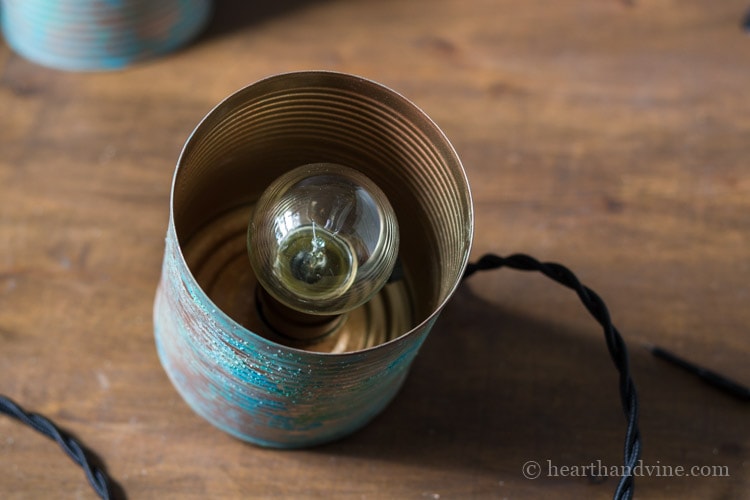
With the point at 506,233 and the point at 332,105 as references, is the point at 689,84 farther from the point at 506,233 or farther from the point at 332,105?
the point at 332,105

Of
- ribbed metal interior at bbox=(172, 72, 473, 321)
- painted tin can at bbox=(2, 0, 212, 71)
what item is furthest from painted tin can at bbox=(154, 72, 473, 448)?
painted tin can at bbox=(2, 0, 212, 71)

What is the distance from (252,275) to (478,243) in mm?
176

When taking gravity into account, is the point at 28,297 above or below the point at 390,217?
below

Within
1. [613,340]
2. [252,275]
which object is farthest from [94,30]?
[613,340]

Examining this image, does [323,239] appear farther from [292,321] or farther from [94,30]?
[94,30]

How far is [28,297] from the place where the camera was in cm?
64

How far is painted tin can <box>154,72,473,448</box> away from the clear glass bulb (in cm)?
3

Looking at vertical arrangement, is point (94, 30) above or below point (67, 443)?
above

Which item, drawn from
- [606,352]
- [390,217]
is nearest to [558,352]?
[606,352]

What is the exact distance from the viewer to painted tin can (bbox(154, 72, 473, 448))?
0.48 m

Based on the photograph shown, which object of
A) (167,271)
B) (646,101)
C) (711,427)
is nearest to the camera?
(167,271)

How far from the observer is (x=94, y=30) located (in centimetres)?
72

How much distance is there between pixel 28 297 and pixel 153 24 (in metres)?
0.25

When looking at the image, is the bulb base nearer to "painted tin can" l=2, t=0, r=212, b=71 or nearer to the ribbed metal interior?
the ribbed metal interior
